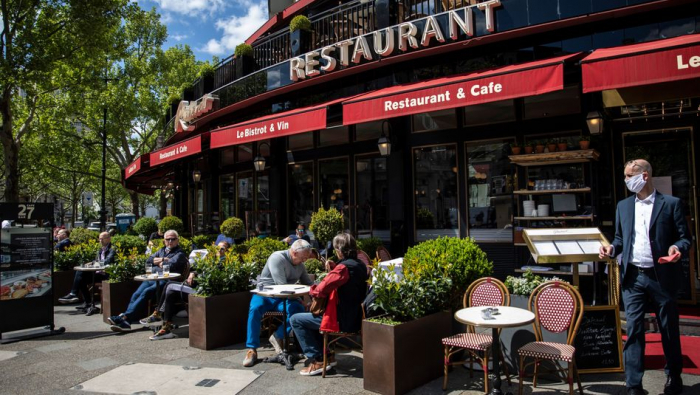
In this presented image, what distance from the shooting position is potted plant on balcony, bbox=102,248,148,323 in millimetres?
7988

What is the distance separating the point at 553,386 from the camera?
4543 mm

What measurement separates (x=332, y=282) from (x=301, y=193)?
7439 millimetres

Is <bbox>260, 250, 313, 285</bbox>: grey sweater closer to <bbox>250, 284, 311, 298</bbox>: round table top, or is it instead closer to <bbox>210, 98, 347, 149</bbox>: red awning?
<bbox>250, 284, 311, 298</bbox>: round table top

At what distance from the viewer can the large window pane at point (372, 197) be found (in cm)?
1052

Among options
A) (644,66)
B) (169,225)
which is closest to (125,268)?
(169,225)

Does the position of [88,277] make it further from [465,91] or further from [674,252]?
[674,252]

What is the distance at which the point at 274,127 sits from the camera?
941cm

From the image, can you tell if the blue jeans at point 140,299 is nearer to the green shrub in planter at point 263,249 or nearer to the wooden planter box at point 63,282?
the green shrub in planter at point 263,249

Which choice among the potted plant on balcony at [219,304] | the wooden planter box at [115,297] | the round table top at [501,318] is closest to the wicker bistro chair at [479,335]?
the round table top at [501,318]

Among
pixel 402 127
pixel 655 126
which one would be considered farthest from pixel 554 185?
pixel 402 127

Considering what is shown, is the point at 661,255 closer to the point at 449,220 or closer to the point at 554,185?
the point at 554,185

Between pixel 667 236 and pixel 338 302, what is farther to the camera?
pixel 338 302

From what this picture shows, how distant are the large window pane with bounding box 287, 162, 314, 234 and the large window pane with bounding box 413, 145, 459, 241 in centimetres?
317

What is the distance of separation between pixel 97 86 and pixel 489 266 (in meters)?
17.0
